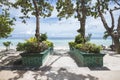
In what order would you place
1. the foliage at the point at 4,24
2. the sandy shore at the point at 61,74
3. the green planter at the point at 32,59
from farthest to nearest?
1. the foliage at the point at 4,24
2. the green planter at the point at 32,59
3. the sandy shore at the point at 61,74

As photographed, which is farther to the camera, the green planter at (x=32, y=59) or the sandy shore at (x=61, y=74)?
the green planter at (x=32, y=59)

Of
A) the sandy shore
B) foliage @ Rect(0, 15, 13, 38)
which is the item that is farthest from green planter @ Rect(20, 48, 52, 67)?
foliage @ Rect(0, 15, 13, 38)

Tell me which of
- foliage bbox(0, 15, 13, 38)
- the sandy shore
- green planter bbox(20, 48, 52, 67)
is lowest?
the sandy shore

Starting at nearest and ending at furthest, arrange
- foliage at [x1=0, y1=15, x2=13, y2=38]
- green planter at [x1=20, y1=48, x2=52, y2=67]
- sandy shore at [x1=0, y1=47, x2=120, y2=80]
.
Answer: sandy shore at [x1=0, y1=47, x2=120, y2=80], green planter at [x1=20, y1=48, x2=52, y2=67], foliage at [x1=0, y1=15, x2=13, y2=38]

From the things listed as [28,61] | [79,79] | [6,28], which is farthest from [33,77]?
[6,28]

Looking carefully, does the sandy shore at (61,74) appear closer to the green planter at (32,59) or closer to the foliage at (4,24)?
the green planter at (32,59)

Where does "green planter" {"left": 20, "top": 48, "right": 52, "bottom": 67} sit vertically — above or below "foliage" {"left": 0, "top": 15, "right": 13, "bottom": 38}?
below


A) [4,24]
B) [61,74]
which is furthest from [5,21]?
[61,74]

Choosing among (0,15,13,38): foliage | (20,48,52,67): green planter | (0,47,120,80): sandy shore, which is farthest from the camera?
(0,15,13,38): foliage

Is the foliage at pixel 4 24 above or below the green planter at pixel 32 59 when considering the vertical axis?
above

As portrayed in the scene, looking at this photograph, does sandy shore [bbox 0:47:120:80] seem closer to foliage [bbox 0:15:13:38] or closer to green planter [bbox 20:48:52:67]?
green planter [bbox 20:48:52:67]

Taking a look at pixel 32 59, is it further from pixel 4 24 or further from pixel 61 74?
pixel 4 24

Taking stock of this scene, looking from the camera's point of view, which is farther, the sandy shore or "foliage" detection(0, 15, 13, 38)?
"foliage" detection(0, 15, 13, 38)

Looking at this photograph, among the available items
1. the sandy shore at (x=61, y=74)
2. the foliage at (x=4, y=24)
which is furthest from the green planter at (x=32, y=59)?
the foliage at (x=4, y=24)
